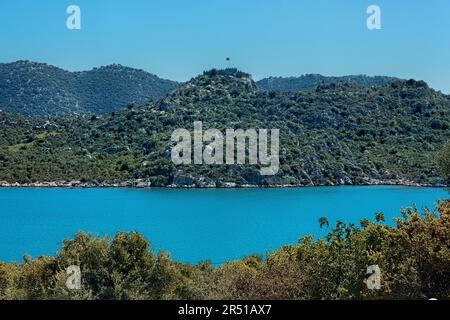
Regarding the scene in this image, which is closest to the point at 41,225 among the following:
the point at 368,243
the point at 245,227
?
the point at 245,227

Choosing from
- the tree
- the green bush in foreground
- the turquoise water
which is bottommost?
the turquoise water

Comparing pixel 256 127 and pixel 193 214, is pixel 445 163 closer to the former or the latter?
pixel 193 214

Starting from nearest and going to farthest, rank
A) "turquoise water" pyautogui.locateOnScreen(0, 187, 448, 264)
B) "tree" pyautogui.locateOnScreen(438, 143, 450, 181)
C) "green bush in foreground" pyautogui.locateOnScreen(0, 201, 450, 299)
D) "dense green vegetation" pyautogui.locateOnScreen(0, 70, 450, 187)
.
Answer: "green bush in foreground" pyautogui.locateOnScreen(0, 201, 450, 299) < "tree" pyautogui.locateOnScreen(438, 143, 450, 181) < "turquoise water" pyautogui.locateOnScreen(0, 187, 448, 264) < "dense green vegetation" pyautogui.locateOnScreen(0, 70, 450, 187)

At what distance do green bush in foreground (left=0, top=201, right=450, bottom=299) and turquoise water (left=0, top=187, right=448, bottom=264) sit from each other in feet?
99.3

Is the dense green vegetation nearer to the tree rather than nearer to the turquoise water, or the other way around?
the turquoise water

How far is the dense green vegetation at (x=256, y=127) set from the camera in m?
117

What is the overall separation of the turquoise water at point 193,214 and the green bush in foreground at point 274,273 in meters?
30.3

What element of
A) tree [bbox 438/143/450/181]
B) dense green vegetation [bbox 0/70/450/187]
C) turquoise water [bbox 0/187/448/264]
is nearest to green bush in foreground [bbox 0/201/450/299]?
tree [bbox 438/143/450/181]

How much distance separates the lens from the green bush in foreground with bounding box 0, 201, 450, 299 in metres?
16.2

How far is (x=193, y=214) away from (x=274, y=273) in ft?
205

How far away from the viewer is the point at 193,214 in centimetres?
8062

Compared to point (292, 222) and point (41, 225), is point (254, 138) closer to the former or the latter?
point (292, 222)

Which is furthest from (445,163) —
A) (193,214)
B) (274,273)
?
(193,214)

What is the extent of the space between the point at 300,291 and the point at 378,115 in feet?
441
